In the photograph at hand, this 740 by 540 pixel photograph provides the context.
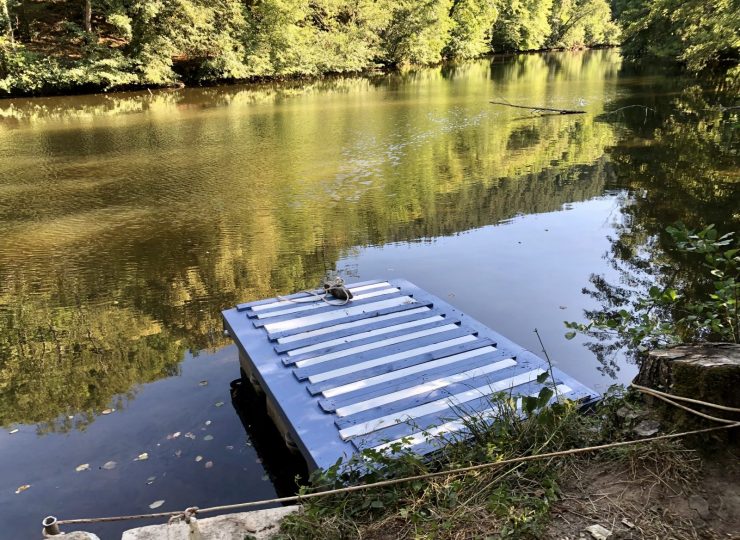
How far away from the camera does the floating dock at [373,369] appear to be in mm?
3188

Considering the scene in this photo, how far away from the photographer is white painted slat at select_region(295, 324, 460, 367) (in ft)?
12.9

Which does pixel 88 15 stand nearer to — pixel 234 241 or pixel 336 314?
pixel 234 241

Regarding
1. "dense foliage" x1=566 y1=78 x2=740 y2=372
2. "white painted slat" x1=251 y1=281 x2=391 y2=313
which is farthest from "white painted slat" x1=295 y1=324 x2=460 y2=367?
"dense foliage" x1=566 y1=78 x2=740 y2=372

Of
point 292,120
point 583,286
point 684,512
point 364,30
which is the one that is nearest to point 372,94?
point 292,120

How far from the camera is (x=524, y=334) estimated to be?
5.12 meters

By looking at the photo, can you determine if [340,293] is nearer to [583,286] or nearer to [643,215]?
[583,286]

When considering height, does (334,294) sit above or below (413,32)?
below

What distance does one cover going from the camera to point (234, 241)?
761cm

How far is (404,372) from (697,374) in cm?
187

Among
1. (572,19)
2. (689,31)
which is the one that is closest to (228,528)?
(689,31)

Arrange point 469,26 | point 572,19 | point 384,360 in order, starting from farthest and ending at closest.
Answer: point 572,19 → point 469,26 → point 384,360

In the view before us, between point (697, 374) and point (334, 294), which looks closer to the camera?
point (697, 374)

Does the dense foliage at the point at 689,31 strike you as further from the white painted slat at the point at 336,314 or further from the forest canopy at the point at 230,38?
the white painted slat at the point at 336,314

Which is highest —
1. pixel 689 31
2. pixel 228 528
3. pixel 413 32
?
pixel 413 32
